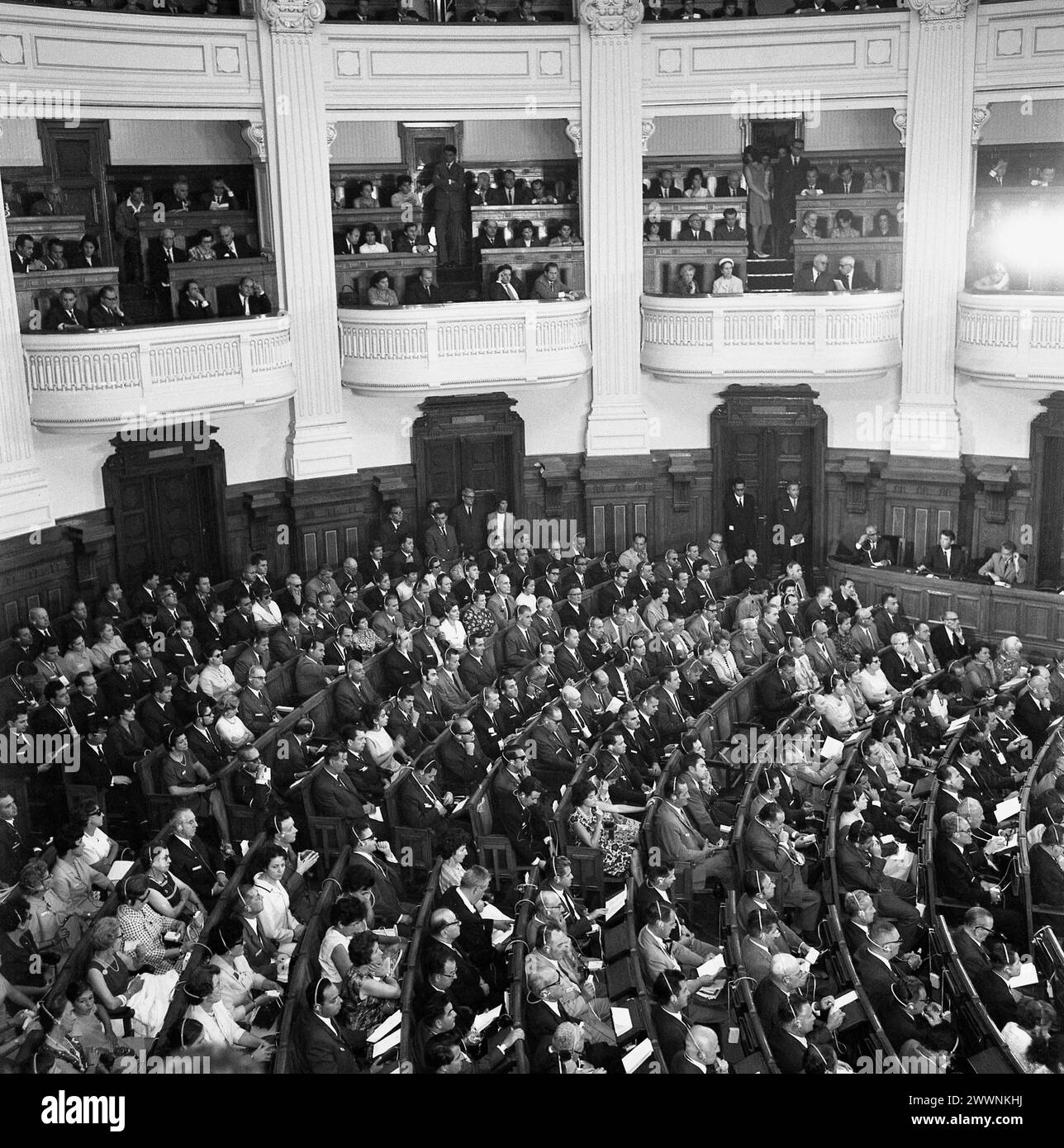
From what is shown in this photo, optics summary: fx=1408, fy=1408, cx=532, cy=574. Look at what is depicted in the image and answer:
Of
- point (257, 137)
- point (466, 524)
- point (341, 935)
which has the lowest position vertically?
point (341, 935)

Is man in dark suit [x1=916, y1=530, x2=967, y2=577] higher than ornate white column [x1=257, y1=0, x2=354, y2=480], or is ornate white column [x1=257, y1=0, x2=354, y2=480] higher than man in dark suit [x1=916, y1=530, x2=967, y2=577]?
ornate white column [x1=257, y1=0, x2=354, y2=480]

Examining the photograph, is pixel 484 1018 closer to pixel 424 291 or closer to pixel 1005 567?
pixel 1005 567

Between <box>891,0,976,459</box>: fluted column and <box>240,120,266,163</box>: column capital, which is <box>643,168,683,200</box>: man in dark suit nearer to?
<box>891,0,976,459</box>: fluted column

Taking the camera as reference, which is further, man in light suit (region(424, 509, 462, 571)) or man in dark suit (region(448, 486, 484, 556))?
man in dark suit (region(448, 486, 484, 556))

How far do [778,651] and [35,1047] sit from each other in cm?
724

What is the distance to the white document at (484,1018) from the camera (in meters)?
6.52

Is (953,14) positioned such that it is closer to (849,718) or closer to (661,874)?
(849,718)

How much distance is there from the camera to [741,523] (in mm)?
14984

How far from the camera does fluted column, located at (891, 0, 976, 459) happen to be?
1366 cm

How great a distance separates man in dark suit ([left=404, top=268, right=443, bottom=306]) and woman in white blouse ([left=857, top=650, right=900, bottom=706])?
18.6 feet

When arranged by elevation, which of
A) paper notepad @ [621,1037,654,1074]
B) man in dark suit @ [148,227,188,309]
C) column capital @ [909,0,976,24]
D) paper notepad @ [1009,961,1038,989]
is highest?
column capital @ [909,0,976,24]

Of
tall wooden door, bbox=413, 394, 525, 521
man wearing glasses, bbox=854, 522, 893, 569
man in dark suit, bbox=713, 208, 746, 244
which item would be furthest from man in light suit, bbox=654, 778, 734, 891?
man in dark suit, bbox=713, 208, 746, 244

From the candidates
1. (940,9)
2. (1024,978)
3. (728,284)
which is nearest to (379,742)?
(1024,978)

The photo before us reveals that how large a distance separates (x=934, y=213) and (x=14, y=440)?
8891 mm
